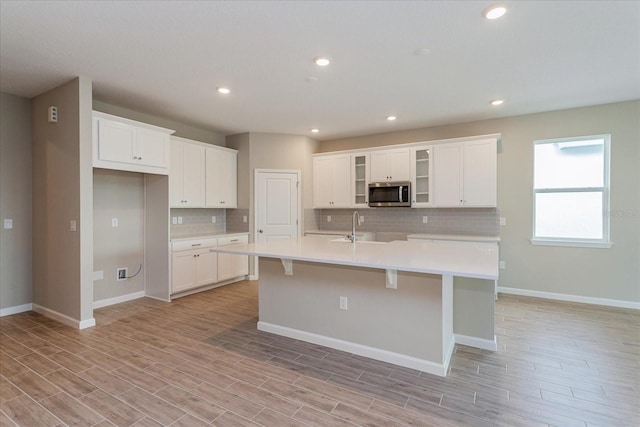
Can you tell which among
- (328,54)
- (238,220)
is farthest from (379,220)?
(328,54)

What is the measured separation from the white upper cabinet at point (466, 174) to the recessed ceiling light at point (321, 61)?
265cm

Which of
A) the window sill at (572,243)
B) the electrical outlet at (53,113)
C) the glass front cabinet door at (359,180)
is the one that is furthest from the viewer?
the glass front cabinet door at (359,180)

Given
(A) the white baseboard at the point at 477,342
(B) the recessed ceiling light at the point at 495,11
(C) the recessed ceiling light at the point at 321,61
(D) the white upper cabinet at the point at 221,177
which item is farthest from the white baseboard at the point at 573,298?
(D) the white upper cabinet at the point at 221,177

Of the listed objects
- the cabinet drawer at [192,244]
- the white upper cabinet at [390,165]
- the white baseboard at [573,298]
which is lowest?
the white baseboard at [573,298]

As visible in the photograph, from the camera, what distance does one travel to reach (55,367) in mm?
2602

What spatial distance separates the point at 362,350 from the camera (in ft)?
9.11

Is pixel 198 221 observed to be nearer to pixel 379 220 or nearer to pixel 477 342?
pixel 379 220

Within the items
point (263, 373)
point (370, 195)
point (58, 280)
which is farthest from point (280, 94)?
Answer: point (58, 280)

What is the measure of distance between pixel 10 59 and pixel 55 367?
280 cm

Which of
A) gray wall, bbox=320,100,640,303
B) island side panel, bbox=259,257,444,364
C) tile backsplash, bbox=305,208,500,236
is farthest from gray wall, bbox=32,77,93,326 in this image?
gray wall, bbox=320,100,640,303

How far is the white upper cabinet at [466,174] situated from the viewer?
15.3 ft

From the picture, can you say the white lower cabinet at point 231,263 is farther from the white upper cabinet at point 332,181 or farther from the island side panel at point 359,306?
the island side panel at point 359,306

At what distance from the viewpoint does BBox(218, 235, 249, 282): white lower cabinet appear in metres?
5.22

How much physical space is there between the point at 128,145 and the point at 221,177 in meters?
1.77
